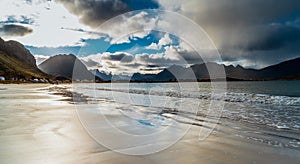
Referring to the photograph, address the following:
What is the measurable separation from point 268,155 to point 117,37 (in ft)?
37.7

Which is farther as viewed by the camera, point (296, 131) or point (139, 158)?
point (296, 131)

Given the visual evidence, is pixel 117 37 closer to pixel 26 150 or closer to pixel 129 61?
pixel 129 61

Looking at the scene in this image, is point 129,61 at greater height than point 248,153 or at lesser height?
greater

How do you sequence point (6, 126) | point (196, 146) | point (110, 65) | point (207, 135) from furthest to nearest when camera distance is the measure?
point (110, 65) → point (6, 126) → point (207, 135) → point (196, 146)

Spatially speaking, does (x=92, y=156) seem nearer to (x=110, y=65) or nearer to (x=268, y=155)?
(x=268, y=155)

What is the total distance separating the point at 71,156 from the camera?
5316 millimetres

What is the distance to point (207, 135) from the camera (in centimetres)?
812

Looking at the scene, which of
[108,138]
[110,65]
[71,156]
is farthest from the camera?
[110,65]

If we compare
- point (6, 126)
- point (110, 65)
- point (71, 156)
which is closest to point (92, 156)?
point (71, 156)

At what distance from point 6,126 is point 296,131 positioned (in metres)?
11.8

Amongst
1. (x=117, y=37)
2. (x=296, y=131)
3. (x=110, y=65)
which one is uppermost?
(x=117, y=37)

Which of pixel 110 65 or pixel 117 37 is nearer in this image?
pixel 117 37

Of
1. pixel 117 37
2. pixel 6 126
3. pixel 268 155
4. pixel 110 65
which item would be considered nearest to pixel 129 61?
pixel 110 65

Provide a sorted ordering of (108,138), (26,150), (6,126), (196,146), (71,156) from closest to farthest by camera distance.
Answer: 1. (71,156)
2. (26,150)
3. (196,146)
4. (108,138)
5. (6,126)
